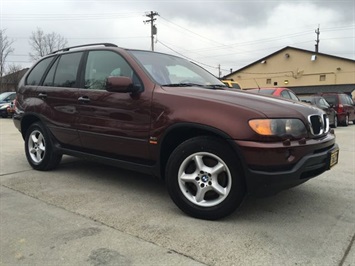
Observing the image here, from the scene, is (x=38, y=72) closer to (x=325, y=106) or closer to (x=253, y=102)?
(x=253, y=102)

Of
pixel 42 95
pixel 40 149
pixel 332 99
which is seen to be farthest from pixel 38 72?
pixel 332 99

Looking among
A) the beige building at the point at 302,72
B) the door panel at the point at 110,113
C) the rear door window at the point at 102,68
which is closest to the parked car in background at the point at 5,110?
the rear door window at the point at 102,68

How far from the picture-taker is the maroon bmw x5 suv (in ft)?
10.5

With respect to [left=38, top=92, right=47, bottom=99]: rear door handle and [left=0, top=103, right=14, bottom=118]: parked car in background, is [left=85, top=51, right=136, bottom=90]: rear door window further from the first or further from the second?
[left=0, top=103, right=14, bottom=118]: parked car in background

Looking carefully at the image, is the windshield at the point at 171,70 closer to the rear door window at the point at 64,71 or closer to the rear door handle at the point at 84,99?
the rear door handle at the point at 84,99

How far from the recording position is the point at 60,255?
9.16ft

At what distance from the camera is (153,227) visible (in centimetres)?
332

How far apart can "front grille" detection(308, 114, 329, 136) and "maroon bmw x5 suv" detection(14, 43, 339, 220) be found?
1 cm

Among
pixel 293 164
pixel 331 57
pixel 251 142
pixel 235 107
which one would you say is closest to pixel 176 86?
pixel 235 107

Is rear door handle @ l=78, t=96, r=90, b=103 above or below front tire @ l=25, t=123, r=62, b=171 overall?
above

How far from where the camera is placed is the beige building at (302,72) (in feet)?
139

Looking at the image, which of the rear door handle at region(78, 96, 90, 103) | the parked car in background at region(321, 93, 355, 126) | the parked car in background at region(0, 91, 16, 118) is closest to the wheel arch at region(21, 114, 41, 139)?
the rear door handle at region(78, 96, 90, 103)

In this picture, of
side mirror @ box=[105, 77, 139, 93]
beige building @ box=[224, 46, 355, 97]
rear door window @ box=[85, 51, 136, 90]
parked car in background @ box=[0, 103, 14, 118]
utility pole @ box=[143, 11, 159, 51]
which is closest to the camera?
side mirror @ box=[105, 77, 139, 93]

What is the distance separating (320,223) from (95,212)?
218 cm
